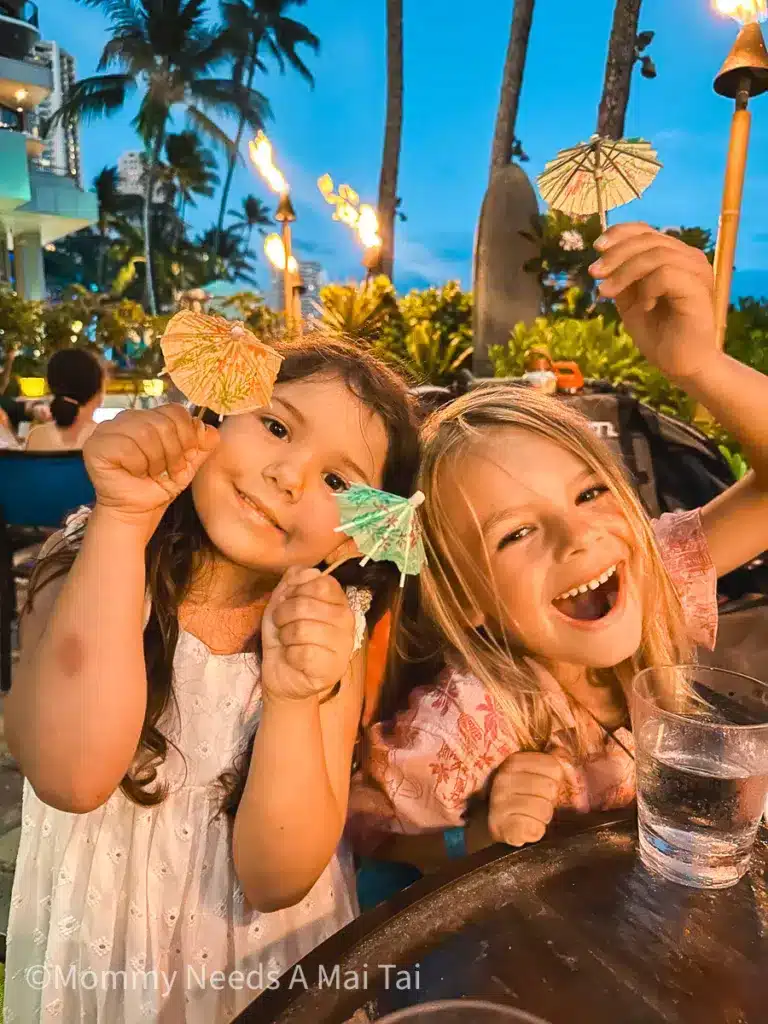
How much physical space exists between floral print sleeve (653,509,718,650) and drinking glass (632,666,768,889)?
75 centimetres

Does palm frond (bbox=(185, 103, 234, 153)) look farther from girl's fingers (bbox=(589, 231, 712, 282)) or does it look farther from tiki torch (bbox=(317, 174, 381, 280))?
girl's fingers (bbox=(589, 231, 712, 282))

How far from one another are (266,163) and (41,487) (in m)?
2.52

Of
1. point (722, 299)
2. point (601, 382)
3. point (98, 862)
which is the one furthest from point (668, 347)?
point (601, 382)

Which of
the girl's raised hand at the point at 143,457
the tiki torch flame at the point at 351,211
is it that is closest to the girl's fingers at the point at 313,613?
the girl's raised hand at the point at 143,457

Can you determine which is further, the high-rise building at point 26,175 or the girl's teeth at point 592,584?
the high-rise building at point 26,175

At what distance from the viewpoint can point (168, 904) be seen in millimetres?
1191

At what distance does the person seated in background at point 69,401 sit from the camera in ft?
14.1

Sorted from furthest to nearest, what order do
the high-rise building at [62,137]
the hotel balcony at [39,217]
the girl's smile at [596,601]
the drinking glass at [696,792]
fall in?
the high-rise building at [62,137]
the hotel balcony at [39,217]
the girl's smile at [596,601]
the drinking glass at [696,792]

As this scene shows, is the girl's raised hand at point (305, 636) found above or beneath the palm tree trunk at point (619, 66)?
beneath

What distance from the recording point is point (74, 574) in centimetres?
98

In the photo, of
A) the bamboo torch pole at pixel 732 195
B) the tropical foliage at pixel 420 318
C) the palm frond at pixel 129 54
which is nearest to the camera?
the bamboo torch pole at pixel 732 195

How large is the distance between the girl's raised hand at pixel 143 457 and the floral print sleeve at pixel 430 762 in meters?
0.62

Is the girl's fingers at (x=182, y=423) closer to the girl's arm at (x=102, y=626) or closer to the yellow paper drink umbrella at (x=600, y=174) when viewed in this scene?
the girl's arm at (x=102, y=626)

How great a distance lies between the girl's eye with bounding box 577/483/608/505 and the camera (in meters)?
1.27
